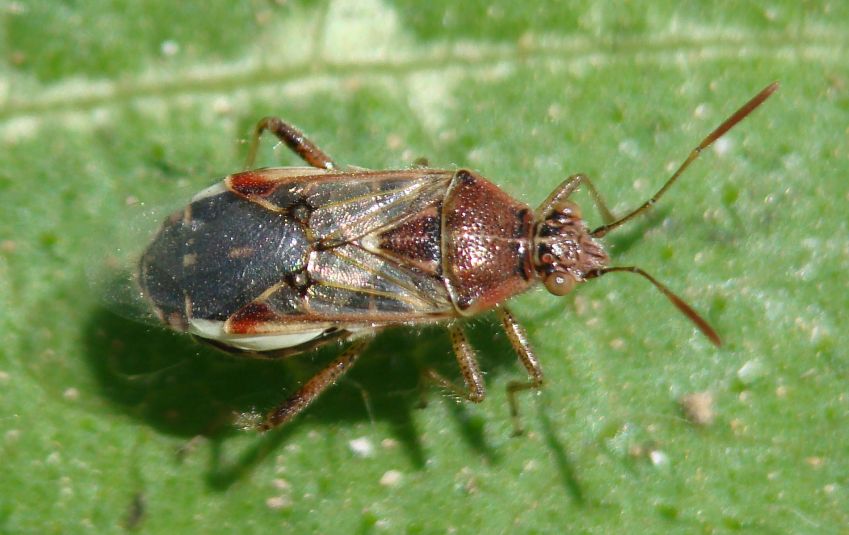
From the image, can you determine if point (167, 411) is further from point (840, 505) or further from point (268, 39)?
point (840, 505)

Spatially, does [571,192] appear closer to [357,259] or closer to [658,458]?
[357,259]

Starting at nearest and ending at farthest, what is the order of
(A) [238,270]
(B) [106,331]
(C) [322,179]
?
(A) [238,270], (C) [322,179], (B) [106,331]

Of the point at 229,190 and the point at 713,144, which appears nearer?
the point at 229,190

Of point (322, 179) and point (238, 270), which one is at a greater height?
point (322, 179)

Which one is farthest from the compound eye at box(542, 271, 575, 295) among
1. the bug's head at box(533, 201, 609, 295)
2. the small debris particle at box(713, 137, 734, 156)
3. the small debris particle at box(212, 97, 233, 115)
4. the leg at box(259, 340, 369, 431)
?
the small debris particle at box(212, 97, 233, 115)

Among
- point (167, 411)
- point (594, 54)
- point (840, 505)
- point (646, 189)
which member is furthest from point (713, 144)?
point (167, 411)

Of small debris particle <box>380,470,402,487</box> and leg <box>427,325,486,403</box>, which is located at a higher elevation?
leg <box>427,325,486,403</box>

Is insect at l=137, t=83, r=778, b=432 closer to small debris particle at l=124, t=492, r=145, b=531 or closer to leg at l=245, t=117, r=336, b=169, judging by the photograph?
leg at l=245, t=117, r=336, b=169

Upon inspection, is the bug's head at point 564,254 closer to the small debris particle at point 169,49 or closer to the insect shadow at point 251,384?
the insect shadow at point 251,384
